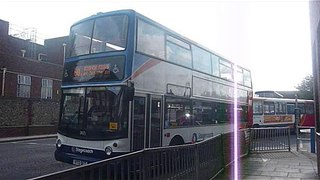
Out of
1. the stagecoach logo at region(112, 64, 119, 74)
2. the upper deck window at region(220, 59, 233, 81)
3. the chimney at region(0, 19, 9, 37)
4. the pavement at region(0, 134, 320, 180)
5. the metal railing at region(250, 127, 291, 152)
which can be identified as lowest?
the pavement at region(0, 134, 320, 180)

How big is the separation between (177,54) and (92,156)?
438 cm

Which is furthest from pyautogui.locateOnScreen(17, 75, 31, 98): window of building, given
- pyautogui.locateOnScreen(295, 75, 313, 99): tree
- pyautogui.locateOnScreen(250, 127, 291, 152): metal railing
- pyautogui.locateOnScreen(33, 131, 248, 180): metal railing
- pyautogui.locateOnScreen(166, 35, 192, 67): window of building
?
pyautogui.locateOnScreen(295, 75, 313, 99): tree

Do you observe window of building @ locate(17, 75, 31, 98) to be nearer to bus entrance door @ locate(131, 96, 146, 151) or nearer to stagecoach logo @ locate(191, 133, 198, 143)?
stagecoach logo @ locate(191, 133, 198, 143)

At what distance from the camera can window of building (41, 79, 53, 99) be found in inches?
1208

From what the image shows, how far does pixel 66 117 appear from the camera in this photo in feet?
30.1

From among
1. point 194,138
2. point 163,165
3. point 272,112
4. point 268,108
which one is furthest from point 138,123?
point 272,112

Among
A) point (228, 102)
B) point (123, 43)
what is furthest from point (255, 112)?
point (123, 43)

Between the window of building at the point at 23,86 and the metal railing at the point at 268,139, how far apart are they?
69.3ft

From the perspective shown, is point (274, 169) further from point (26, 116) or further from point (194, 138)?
point (26, 116)

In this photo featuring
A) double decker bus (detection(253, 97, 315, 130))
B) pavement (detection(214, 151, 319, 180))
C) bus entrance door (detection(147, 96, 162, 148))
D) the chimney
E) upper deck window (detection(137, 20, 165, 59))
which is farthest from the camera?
the chimney

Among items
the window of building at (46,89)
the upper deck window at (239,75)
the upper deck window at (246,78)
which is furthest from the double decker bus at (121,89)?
the window of building at (46,89)

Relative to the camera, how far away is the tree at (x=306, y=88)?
2446 inches

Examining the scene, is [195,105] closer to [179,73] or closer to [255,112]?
[179,73]

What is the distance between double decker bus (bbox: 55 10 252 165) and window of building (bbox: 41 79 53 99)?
2208 centimetres
